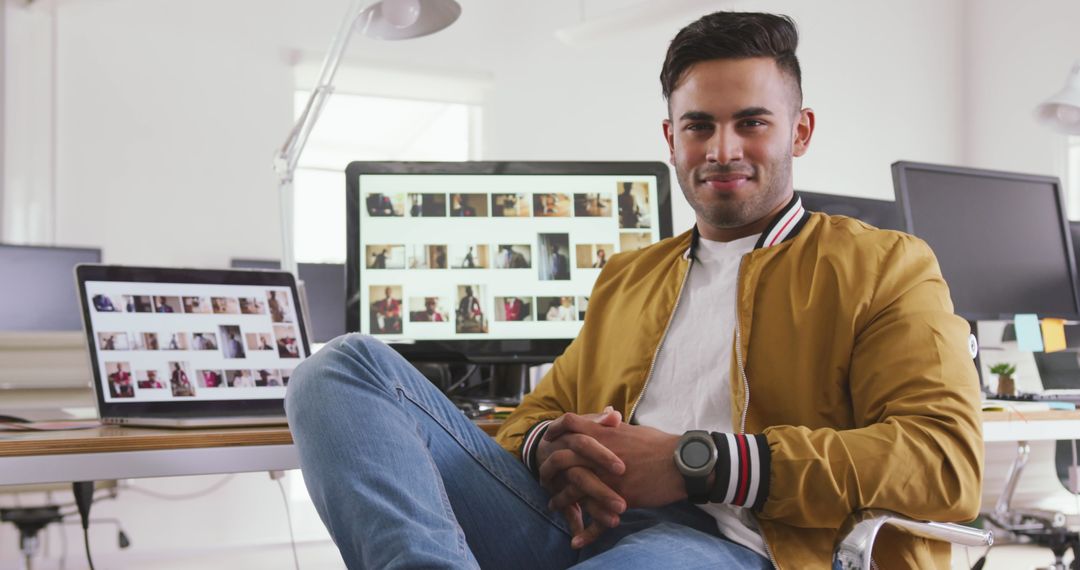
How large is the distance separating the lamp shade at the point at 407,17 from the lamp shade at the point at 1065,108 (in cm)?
191

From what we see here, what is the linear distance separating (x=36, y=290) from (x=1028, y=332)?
2.80 meters

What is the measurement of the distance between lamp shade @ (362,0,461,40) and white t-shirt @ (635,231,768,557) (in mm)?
946

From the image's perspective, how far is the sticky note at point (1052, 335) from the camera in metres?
2.20

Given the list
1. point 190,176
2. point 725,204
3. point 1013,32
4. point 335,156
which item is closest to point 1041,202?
point 725,204

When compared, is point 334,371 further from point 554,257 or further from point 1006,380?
point 1006,380

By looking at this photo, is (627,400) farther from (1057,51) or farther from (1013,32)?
(1013,32)

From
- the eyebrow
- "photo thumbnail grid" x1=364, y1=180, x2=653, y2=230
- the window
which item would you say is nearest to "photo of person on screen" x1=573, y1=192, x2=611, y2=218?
"photo thumbnail grid" x1=364, y1=180, x2=653, y2=230

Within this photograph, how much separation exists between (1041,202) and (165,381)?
2.02m

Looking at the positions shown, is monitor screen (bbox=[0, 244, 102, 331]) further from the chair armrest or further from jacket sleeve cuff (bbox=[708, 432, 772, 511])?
the chair armrest

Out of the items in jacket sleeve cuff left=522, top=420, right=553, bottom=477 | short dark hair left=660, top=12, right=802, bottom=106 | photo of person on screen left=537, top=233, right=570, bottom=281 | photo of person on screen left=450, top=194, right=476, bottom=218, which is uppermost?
short dark hair left=660, top=12, right=802, bottom=106

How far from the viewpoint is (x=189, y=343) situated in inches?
58.8

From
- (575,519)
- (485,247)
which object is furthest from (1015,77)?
(575,519)

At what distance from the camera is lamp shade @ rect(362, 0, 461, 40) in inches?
77.3

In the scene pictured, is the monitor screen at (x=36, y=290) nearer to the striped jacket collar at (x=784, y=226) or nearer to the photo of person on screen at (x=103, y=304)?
the photo of person on screen at (x=103, y=304)
